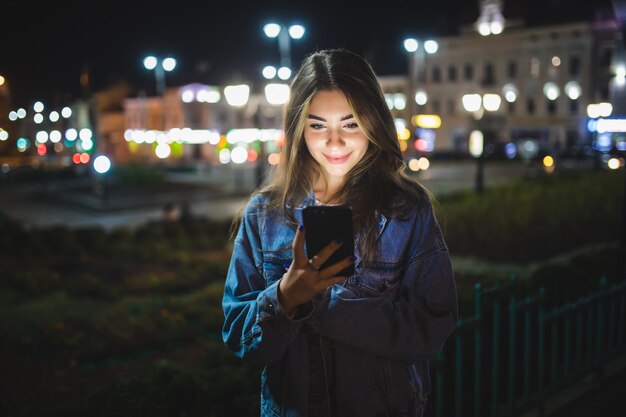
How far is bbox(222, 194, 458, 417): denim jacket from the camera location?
1889mm

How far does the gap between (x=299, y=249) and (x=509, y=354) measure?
3.42 m

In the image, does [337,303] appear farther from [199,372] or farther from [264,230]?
[199,372]

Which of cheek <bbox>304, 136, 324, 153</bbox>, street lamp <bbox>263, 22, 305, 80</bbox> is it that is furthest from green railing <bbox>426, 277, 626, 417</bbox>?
street lamp <bbox>263, 22, 305, 80</bbox>

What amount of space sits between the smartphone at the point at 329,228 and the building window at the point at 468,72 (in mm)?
60443

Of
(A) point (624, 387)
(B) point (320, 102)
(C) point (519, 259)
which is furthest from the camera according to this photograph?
(C) point (519, 259)

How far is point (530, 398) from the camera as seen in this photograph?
14.7 ft

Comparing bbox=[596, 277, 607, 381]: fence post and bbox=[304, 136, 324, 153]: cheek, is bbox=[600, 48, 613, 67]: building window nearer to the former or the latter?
bbox=[596, 277, 607, 381]: fence post

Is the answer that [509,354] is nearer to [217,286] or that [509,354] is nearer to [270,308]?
[270,308]

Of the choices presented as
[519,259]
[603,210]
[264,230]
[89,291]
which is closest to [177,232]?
[89,291]

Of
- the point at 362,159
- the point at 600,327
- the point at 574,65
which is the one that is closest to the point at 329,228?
the point at 362,159

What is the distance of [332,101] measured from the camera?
2.06 metres

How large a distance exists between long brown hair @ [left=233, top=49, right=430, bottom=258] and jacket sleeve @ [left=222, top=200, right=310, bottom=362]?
17 cm

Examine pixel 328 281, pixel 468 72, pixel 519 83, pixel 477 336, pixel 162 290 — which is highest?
A: pixel 468 72

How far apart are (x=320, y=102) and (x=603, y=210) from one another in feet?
39.8
